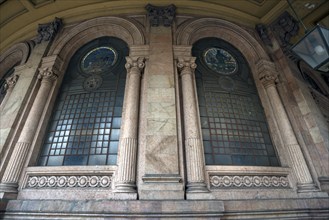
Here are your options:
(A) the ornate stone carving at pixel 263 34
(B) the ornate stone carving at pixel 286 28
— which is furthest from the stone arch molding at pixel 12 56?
(B) the ornate stone carving at pixel 286 28

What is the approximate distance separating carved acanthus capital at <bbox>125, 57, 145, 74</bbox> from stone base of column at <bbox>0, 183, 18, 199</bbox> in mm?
4513

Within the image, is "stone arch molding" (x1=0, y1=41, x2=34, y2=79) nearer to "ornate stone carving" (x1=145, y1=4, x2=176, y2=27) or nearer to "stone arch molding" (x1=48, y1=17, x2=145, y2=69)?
"stone arch molding" (x1=48, y1=17, x2=145, y2=69)

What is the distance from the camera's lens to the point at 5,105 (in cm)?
693

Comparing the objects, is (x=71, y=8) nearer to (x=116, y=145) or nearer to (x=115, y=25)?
(x=115, y=25)

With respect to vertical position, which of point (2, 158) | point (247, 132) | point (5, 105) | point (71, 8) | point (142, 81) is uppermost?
point (71, 8)

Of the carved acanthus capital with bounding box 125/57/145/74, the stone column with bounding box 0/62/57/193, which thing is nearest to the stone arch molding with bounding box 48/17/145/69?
the stone column with bounding box 0/62/57/193

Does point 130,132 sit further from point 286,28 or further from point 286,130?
point 286,28

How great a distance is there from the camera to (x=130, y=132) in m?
5.43

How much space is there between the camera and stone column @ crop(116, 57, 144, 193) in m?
4.77

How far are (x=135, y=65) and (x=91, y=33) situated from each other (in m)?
3.42

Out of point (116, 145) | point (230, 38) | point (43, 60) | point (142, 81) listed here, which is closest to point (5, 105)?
point (43, 60)

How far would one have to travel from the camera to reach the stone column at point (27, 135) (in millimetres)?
5234

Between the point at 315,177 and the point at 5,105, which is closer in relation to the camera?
the point at 315,177

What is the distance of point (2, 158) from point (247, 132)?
7.26 m
